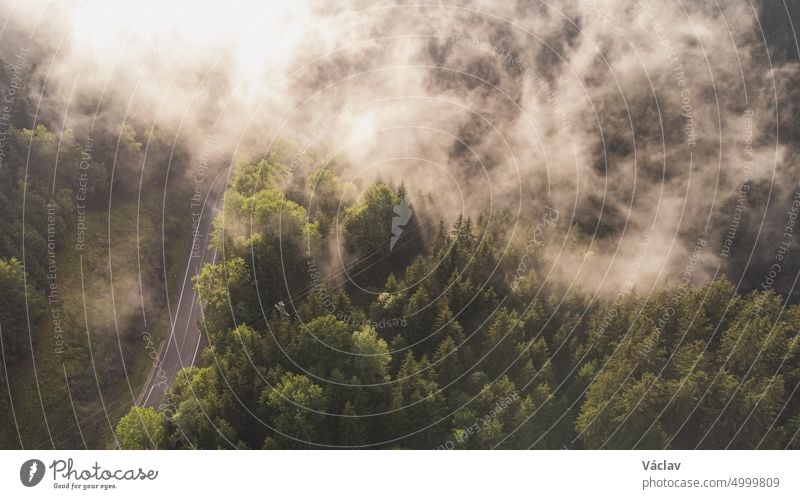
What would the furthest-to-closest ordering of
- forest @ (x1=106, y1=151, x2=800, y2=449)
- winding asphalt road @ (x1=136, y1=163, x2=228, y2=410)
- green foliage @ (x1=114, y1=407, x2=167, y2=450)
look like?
1. winding asphalt road @ (x1=136, y1=163, x2=228, y2=410)
2. forest @ (x1=106, y1=151, x2=800, y2=449)
3. green foliage @ (x1=114, y1=407, x2=167, y2=450)

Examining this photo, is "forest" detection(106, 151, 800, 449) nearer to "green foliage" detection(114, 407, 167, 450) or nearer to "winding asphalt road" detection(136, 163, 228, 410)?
"green foliage" detection(114, 407, 167, 450)

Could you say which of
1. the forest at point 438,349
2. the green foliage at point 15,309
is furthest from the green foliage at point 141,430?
the green foliage at point 15,309

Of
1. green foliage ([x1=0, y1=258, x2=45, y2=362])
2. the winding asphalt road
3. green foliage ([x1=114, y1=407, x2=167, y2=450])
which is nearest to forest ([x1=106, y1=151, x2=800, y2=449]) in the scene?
green foliage ([x1=114, y1=407, x2=167, y2=450])

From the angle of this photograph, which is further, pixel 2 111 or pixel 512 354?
pixel 2 111

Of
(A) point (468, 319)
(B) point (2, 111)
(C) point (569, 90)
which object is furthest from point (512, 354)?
(B) point (2, 111)

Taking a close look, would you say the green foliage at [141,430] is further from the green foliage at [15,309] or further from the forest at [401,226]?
the green foliage at [15,309]


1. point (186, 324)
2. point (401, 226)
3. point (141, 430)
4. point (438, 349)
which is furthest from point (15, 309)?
point (438, 349)

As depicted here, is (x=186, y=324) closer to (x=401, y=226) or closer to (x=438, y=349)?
(x=401, y=226)
